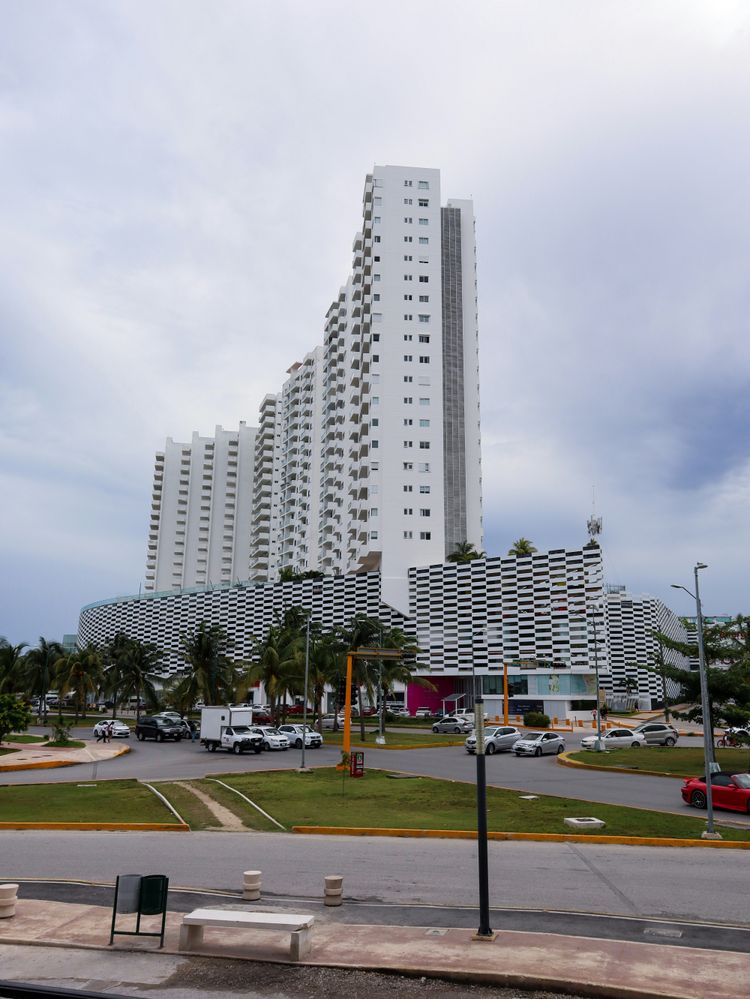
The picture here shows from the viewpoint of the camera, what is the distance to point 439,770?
3519cm

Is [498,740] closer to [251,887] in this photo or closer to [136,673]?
[251,887]

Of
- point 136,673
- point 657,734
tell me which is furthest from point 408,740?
point 136,673

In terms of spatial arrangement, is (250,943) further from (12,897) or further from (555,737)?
(555,737)

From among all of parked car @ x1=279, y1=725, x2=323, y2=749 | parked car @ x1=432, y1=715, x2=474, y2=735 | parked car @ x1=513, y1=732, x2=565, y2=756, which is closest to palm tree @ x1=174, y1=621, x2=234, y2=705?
parked car @ x1=279, y1=725, x2=323, y2=749

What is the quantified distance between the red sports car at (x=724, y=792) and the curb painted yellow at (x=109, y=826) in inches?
620

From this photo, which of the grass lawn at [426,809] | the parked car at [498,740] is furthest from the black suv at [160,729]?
the grass lawn at [426,809]

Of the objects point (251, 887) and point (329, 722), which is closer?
point (251, 887)

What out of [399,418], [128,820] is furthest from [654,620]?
[128,820]

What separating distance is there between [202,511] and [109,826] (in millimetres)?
138704

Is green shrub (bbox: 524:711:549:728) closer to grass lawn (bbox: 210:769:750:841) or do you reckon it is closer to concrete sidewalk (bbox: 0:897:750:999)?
grass lawn (bbox: 210:769:750:841)

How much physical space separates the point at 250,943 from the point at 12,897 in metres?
3.99

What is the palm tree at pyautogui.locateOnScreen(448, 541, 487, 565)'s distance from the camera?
87625 mm

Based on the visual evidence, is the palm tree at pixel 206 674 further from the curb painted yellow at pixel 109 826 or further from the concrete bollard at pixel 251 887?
the concrete bollard at pixel 251 887

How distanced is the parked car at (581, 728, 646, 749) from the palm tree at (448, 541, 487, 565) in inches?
1519
